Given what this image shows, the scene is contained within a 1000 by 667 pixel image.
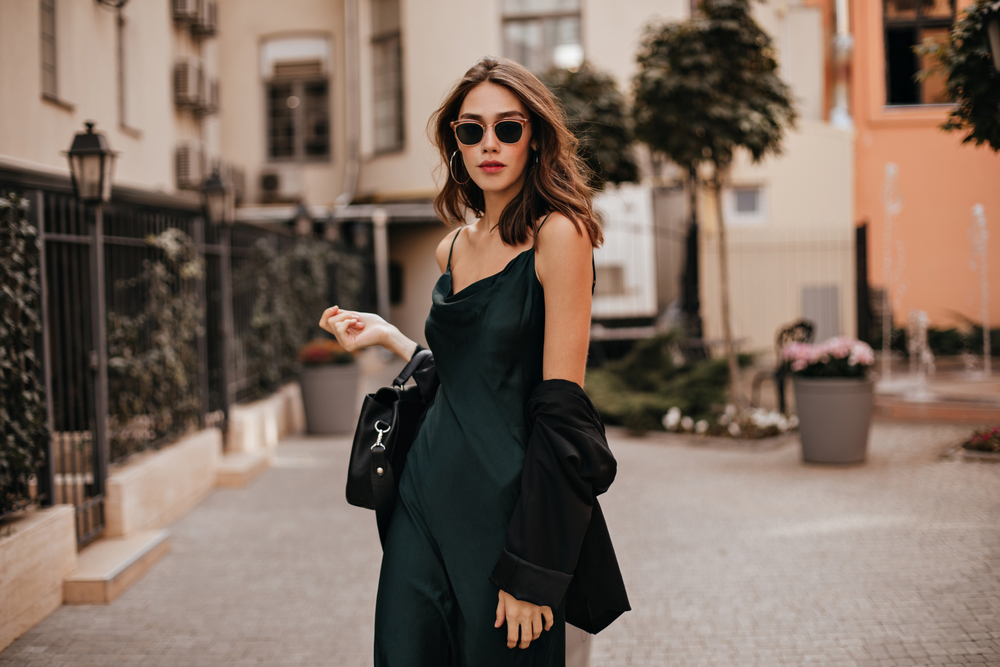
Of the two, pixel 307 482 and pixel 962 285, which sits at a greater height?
pixel 962 285

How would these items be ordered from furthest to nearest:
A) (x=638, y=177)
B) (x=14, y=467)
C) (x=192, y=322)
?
(x=638, y=177) → (x=192, y=322) → (x=14, y=467)

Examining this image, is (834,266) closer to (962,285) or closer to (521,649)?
(962,285)

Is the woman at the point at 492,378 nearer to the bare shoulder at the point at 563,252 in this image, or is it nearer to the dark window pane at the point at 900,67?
the bare shoulder at the point at 563,252

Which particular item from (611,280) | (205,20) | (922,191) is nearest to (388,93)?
(205,20)

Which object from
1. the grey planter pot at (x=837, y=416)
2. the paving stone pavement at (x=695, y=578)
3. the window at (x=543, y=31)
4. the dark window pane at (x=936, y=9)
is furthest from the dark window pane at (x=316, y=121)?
the grey planter pot at (x=837, y=416)

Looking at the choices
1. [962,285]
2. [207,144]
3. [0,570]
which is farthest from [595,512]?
[962,285]

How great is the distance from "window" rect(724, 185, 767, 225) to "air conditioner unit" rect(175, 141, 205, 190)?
9.52 meters

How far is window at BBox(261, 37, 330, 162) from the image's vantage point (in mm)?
18797

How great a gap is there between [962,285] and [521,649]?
630 inches

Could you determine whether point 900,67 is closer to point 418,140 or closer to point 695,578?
point 418,140

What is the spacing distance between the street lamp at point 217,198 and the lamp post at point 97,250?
2.08 m

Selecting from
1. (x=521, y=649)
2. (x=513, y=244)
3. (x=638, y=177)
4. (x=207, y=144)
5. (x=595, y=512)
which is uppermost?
(x=207, y=144)

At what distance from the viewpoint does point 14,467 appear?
13.9 feet

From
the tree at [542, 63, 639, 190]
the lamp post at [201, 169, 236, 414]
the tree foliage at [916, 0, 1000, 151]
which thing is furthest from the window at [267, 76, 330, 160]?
the tree foliage at [916, 0, 1000, 151]
